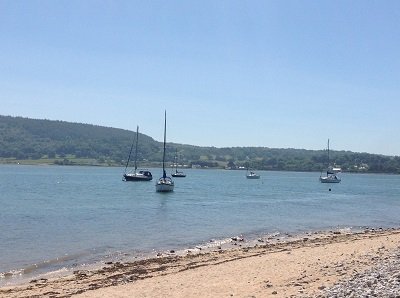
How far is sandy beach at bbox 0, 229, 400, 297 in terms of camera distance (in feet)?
56.3

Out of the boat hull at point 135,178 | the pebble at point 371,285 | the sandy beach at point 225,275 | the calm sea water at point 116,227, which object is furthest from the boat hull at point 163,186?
the pebble at point 371,285

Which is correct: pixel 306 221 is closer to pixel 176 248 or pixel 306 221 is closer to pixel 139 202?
pixel 176 248

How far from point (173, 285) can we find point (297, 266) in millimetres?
5591

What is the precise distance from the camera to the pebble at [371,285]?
43.0 ft

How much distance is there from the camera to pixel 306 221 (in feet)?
163

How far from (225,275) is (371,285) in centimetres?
720

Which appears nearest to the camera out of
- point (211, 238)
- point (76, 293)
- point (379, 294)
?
point (379, 294)

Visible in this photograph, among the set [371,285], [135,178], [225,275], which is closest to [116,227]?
[225,275]

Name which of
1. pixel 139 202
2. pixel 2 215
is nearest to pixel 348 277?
pixel 2 215

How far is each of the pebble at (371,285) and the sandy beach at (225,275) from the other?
428 mm

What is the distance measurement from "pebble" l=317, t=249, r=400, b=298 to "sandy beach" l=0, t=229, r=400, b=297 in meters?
0.43

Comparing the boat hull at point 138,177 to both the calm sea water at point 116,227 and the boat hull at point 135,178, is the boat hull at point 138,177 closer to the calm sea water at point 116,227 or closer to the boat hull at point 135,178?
the boat hull at point 135,178

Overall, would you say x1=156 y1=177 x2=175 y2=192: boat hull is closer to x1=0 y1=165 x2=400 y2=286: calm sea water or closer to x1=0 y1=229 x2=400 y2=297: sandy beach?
x1=0 y1=165 x2=400 y2=286: calm sea water

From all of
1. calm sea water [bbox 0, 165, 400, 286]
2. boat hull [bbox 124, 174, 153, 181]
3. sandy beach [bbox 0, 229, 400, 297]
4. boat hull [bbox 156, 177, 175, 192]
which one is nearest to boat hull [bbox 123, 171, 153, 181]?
boat hull [bbox 124, 174, 153, 181]
